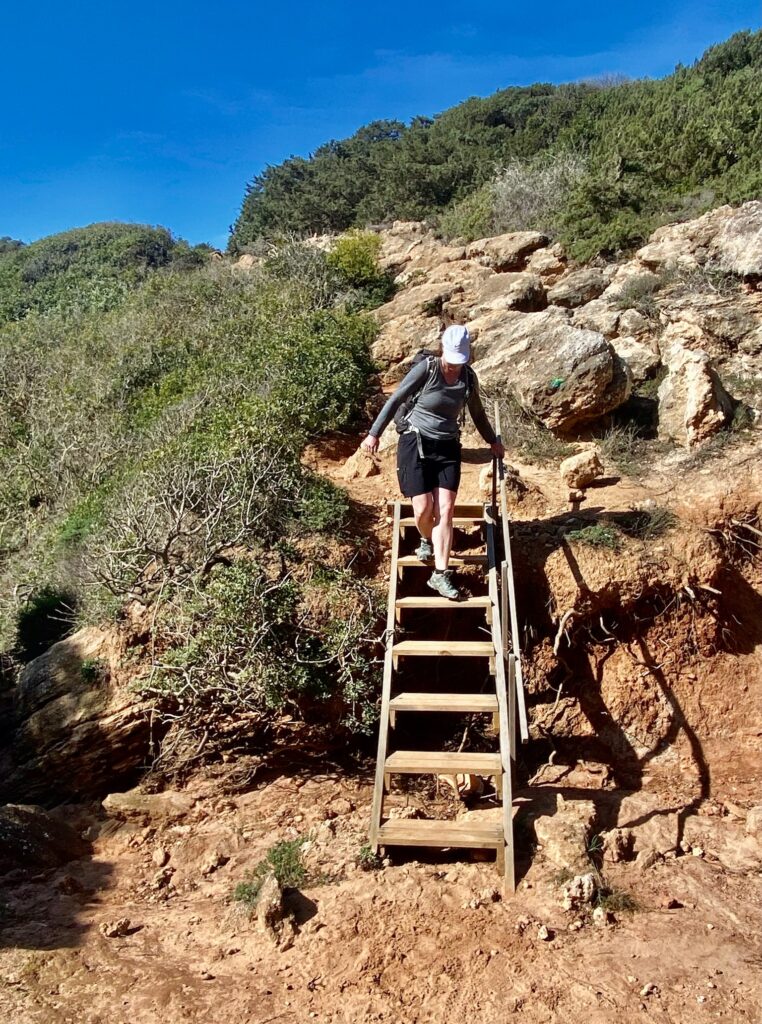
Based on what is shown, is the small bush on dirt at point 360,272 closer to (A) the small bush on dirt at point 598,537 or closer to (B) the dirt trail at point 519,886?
(B) the dirt trail at point 519,886

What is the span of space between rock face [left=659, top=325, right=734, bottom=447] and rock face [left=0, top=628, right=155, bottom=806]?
594 centimetres

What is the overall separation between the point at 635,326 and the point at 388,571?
5675 mm

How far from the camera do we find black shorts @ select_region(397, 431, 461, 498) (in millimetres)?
4992

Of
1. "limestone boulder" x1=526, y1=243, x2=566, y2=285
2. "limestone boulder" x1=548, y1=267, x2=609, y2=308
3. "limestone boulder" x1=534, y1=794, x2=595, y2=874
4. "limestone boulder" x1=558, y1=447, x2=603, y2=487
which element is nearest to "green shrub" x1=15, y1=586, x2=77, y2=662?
"limestone boulder" x1=534, y1=794, x2=595, y2=874

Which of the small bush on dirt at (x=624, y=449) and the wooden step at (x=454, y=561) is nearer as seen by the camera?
the wooden step at (x=454, y=561)

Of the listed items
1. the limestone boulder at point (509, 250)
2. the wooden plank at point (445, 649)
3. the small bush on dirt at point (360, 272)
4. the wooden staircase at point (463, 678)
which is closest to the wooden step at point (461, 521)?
the wooden staircase at point (463, 678)

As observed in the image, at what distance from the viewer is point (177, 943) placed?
3697mm

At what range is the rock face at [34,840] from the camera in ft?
14.6

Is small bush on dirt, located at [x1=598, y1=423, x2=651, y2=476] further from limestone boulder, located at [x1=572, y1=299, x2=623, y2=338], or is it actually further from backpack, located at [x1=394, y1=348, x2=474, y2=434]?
backpack, located at [x1=394, y1=348, x2=474, y2=434]

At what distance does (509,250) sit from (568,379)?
24.8 ft

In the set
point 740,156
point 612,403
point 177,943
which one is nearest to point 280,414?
point 612,403

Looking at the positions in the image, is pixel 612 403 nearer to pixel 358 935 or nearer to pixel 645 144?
pixel 358 935

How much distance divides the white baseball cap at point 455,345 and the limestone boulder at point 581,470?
250cm

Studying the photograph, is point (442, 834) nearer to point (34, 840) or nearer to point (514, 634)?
point (514, 634)
